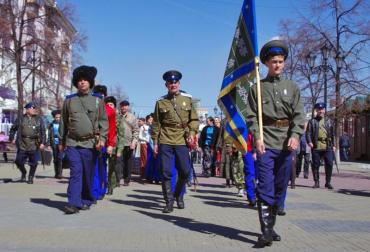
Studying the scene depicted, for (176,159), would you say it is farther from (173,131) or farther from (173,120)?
(173,120)

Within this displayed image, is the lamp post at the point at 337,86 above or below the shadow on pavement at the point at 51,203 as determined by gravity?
above

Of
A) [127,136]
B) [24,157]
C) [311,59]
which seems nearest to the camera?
[24,157]

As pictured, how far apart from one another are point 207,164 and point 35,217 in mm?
10871

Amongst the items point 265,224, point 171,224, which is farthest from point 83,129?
point 265,224

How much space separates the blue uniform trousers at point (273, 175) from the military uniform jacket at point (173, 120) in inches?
110

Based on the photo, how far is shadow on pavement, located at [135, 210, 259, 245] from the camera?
6.42m

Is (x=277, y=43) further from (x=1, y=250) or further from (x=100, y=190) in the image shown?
(x=100, y=190)

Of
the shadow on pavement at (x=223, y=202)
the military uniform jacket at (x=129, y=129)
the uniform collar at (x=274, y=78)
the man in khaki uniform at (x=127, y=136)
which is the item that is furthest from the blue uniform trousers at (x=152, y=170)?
the uniform collar at (x=274, y=78)

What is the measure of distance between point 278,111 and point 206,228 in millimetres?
1867

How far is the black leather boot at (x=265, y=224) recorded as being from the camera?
577 centimetres

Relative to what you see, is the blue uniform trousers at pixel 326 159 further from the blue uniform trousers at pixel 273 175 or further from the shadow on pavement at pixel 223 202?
the blue uniform trousers at pixel 273 175

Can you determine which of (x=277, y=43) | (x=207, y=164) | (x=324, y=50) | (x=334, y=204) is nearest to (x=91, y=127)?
(x=277, y=43)

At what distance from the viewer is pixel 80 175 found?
8.30 meters

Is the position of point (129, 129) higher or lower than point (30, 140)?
higher
